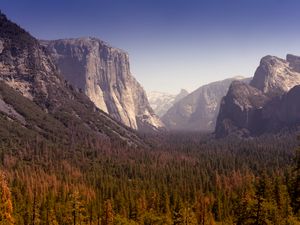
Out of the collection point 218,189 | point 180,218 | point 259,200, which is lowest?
point 218,189

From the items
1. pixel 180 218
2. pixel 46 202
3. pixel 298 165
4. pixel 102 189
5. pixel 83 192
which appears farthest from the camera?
pixel 102 189

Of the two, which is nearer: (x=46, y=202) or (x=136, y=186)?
(x=46, y=202)

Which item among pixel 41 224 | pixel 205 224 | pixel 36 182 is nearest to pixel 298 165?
pixel 205 224

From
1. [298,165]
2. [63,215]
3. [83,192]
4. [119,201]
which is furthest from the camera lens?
[83,192]

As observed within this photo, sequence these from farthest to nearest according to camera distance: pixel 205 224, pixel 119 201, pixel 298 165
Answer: pixel 119 201 < pixel 205 224 < pixel 298 165

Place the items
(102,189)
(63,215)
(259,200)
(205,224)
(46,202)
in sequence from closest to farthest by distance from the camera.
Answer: (259,200) < (205,224) < (63,215) < (46,202) < (102,189)

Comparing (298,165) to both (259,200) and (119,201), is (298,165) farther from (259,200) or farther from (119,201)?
(119,201)

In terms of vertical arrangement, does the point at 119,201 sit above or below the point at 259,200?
below

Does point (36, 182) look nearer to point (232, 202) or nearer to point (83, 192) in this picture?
point (83, 192)

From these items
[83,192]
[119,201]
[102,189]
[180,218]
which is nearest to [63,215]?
[119,201]
